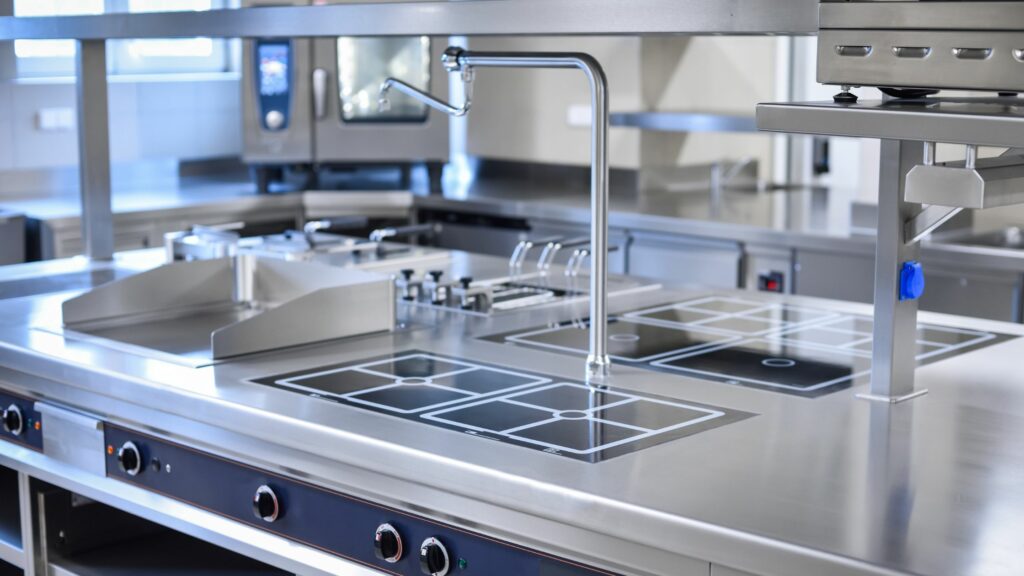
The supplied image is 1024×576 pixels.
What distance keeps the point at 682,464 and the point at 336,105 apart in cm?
320

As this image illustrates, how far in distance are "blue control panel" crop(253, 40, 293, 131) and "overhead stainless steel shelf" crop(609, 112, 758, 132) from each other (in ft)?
3.52

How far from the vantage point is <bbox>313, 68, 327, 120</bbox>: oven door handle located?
4391 millimetres

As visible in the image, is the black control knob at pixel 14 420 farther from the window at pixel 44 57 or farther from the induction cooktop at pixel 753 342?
the window at pixel 44 57

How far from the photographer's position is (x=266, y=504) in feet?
5.54

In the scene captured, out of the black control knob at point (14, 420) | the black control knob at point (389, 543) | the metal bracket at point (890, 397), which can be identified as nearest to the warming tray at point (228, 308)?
the black control knob at point (14, 420)

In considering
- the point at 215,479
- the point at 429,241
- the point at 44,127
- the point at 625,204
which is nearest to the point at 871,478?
the point at 215,479

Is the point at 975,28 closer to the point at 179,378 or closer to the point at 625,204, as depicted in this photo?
the point at 179,378

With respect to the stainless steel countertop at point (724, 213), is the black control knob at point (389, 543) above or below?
below

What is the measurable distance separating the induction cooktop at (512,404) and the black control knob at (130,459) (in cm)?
22

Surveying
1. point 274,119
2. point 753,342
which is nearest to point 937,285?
point 753,342

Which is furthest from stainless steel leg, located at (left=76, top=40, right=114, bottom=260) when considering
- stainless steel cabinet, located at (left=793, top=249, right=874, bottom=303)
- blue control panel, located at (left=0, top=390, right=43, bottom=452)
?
stainless steel cabinet, located at (left=793, top=249, right=874, bottom=303)

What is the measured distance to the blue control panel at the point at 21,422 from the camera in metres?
2.06

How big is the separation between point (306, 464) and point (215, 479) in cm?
21

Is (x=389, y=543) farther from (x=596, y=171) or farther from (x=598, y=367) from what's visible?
(x=596, y=171)
